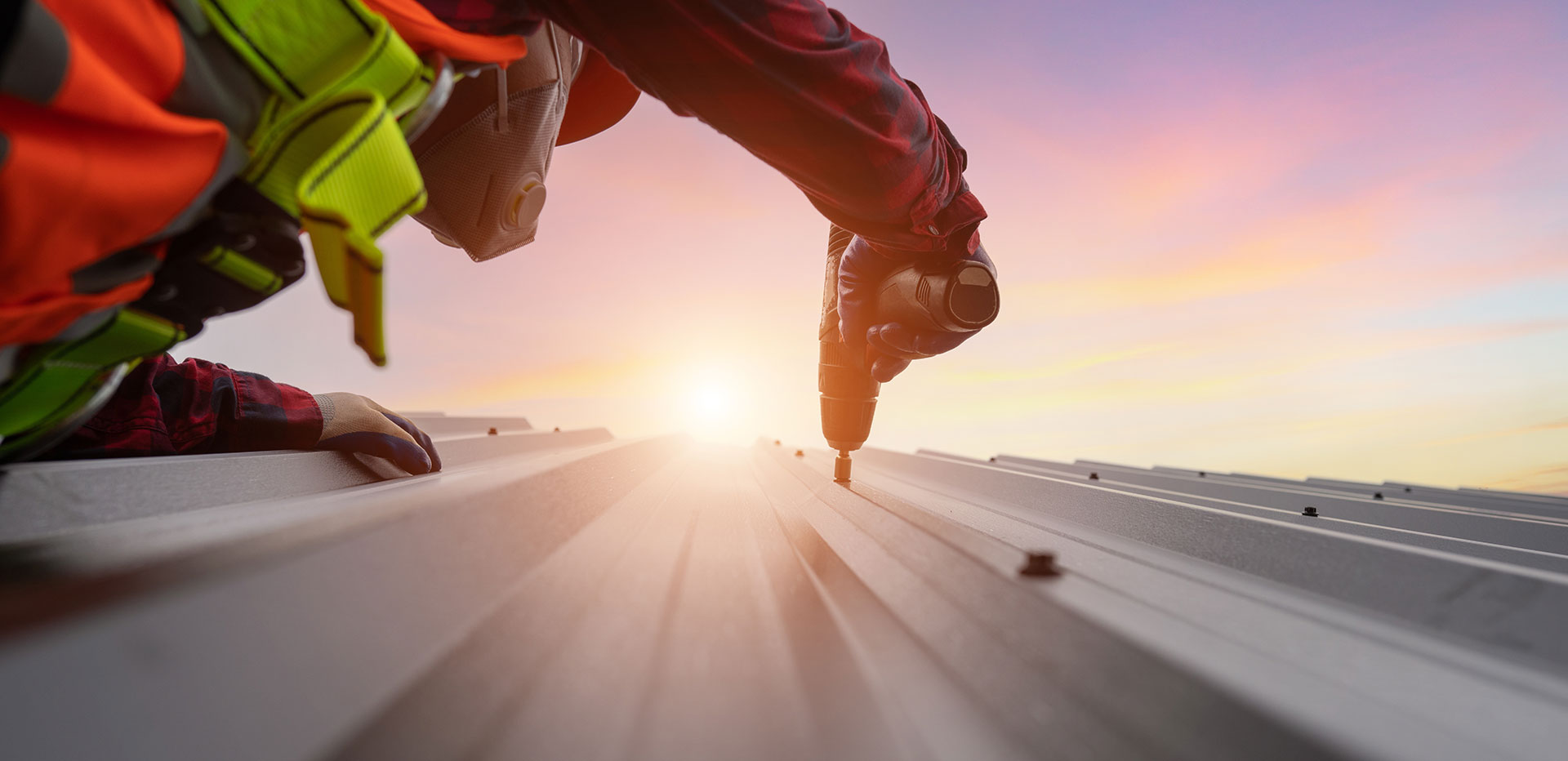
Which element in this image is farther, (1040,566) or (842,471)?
(842,471)

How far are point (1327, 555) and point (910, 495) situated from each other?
3.07 ft

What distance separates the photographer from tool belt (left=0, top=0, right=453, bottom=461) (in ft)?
1.33

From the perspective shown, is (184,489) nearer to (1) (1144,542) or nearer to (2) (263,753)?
(2) (263,753)

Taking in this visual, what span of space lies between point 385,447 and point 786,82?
0.85 m

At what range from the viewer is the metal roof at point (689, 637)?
0.92 feet

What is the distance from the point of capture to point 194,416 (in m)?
0.84

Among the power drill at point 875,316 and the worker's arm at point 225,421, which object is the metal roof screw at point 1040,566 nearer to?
the power drill at point 875,316

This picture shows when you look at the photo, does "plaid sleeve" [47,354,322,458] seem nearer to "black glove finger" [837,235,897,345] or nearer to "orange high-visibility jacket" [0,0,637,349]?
"orange high-visibility jacket" [0,0,637,349]

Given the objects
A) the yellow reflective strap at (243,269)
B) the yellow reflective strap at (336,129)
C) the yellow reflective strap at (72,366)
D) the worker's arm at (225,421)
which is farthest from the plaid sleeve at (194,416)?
the yellow reflective strap at (336,129)

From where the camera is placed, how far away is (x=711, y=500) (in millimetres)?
1096

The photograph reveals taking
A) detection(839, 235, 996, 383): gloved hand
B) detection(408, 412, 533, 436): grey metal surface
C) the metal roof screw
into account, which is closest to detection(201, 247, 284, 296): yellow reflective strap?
the metal roof screw

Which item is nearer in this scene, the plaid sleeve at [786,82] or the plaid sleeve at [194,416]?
the plaid sleeve at [786,82]

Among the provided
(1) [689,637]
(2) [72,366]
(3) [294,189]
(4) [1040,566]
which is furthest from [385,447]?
(4) [1040,566]

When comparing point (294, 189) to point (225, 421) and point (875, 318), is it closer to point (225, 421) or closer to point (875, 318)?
point (225, 421)
